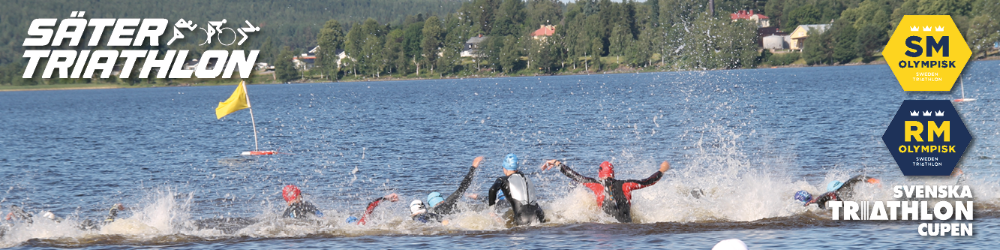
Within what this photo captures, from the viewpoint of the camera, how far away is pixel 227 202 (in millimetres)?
26234

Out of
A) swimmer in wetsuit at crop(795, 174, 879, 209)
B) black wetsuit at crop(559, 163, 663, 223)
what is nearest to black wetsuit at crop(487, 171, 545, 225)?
black wetsuit at crop(559, 163, 663, 223)

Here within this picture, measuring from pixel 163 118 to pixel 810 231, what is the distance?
7534 cm

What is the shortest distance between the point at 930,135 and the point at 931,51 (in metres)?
3.07

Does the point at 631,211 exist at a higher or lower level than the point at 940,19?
lower

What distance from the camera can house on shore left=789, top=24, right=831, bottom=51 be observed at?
619ft

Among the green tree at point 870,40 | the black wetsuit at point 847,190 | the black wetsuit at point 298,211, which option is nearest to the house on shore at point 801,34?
the green tree at point 870,40

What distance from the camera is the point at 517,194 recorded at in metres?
18.5

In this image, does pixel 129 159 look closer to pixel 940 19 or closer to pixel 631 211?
pixel 631 211

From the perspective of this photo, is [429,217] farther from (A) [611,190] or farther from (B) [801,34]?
(B) [801,34]

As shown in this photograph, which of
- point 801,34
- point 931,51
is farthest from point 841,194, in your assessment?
point 801,34

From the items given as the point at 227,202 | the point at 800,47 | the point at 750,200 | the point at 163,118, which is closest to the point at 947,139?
the point at 750,200

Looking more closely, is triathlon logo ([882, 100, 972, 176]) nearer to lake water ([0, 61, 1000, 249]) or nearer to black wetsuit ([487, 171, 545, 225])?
lake water ([0, 61, 1000, 249])

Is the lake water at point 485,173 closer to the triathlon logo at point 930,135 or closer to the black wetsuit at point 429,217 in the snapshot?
the black wetsuit at point 429,217

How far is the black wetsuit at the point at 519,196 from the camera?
18156 mm
